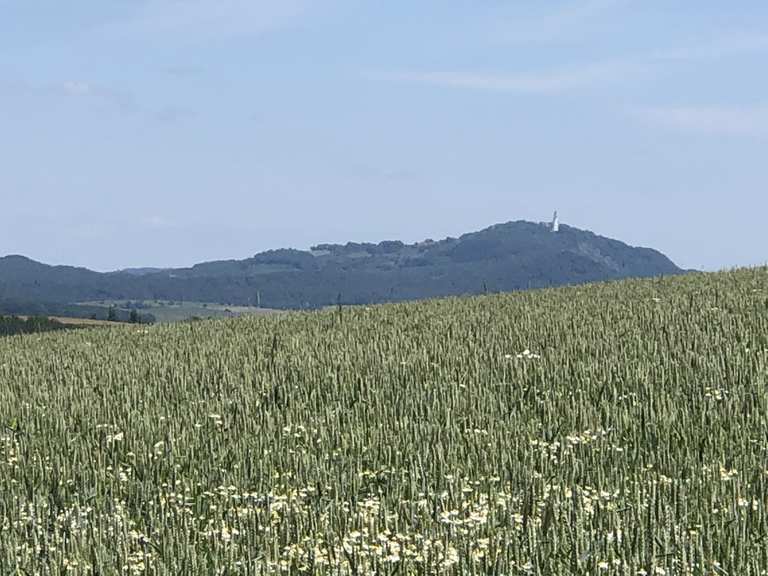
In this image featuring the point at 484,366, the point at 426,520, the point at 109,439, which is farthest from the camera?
the point at 484,366

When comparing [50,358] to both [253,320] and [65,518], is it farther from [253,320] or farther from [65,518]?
[65,518]

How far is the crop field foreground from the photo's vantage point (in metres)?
6.12

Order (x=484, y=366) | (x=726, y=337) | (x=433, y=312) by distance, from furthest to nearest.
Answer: (x=433, y=312) → (x=726, y=337) → (x=484, y=366)

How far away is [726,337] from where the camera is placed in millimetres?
15516

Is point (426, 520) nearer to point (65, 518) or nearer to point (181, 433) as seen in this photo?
point (65, 518)

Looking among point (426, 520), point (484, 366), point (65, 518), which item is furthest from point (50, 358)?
point (426, 520)

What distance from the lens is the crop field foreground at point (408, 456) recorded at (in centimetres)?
612

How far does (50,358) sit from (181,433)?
11.1 meters

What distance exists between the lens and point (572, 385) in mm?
12375

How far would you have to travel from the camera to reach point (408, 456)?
8891mm

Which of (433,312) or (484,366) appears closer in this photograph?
(484,366)

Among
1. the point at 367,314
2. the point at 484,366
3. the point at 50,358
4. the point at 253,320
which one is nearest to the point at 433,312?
the point at 367,314

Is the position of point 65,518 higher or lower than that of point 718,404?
lower

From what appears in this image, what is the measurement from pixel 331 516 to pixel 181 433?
3.86 m
